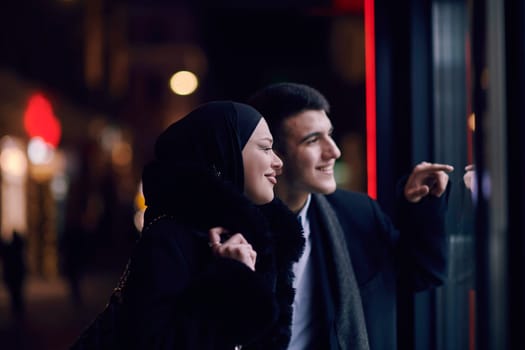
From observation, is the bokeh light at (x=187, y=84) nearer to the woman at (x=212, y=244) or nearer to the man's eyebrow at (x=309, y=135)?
the man's eyebrow at (x=309, y=135)

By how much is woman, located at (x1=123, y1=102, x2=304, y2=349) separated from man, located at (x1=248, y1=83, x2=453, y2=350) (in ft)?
0.76

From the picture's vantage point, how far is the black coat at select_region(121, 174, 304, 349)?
187cm

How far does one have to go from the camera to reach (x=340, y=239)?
2479 millimetres

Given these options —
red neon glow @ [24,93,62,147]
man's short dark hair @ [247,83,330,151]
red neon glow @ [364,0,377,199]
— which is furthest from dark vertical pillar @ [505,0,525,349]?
red neon glow @ [24,93,62,147]

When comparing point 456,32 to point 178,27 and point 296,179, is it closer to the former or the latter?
point 296,179


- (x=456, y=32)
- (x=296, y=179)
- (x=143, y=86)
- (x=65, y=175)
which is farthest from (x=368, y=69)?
(x=143, y=86)

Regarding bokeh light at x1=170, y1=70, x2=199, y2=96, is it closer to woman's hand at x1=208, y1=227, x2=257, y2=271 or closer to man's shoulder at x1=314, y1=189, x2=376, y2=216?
man's shoulder at x1=314, y1=189, x2=376, y2=216

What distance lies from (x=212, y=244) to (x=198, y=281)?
0.11 metres

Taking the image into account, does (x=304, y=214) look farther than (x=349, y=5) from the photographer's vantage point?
No

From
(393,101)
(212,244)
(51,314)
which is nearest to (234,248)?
(212,244)

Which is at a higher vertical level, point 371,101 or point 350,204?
point 371,101

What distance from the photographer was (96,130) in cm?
2461

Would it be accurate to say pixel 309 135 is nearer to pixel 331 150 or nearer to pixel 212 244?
pixel 331 150

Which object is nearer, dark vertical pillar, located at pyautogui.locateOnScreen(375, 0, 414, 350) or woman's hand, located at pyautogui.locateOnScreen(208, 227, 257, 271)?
woman's hand, located at pyautogui.locateOnScreen(208, 227, 257, 271)
